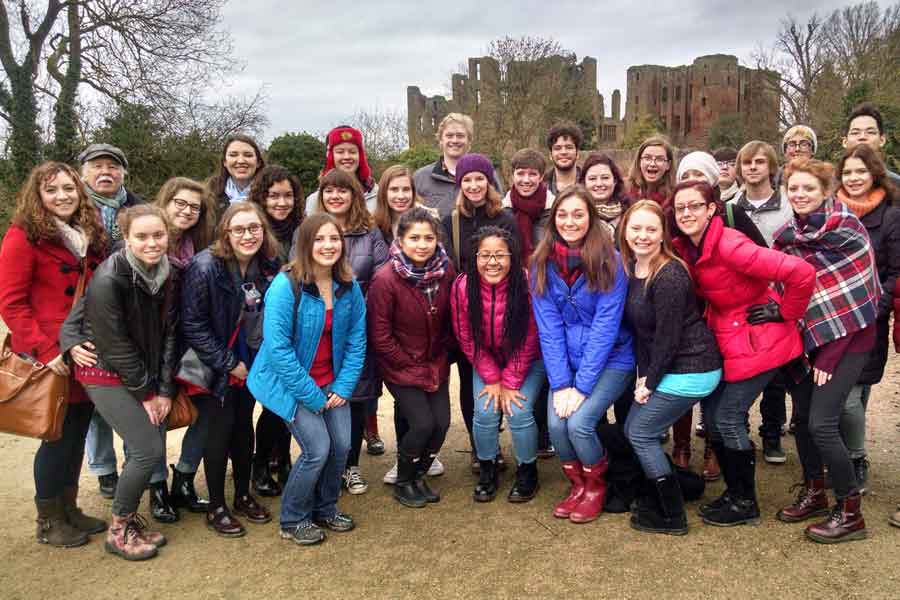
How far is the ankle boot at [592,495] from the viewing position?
3.91 meters

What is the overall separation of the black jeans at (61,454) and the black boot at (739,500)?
11.6 ft

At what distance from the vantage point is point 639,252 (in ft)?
12.0

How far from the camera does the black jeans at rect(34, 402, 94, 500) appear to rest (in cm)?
372

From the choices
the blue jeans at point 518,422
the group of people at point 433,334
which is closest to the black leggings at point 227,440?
the group of people at point 433,334

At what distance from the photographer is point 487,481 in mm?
4297

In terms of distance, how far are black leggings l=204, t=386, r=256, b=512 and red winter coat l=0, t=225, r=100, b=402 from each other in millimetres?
717

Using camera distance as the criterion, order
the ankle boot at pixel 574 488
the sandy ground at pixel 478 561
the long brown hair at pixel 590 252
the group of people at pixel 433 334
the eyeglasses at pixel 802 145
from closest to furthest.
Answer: the sandy ground at pixel 478 561 → the group of people at pixel 433 334 → the long brown hair at pixel 590 252 → the ankle boot at pixel 574 488 → the eyeglasses at pixel 802 145

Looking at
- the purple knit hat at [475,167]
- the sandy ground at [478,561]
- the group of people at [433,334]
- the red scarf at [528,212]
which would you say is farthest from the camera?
the red scarf at [528,212]

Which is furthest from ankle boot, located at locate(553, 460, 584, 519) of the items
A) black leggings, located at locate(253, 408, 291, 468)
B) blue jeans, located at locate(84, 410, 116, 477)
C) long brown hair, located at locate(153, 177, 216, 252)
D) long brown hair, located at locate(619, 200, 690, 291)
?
blue jeans, located at locate(84, 410, 116, 477)

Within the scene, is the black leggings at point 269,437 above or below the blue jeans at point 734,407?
below

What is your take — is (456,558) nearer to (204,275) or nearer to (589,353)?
(589,353)

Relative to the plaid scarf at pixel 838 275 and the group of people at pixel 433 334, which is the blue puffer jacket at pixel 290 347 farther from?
the plaid scarf at pixel 838 275

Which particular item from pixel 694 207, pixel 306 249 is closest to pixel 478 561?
pixel 306 249

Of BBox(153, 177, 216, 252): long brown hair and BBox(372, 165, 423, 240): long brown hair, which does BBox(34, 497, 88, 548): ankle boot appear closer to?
BBox(153, 177, 216, 252): long brown hair
